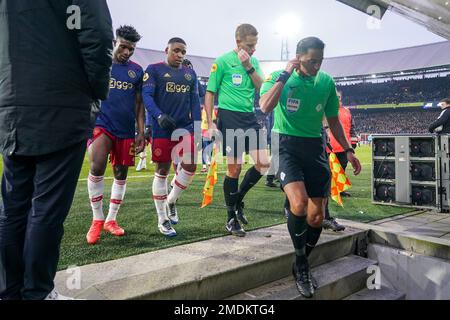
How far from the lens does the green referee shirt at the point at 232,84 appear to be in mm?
4020

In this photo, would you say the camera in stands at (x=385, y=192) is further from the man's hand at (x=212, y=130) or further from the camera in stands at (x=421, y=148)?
the man's hand at (x=212, y=130)

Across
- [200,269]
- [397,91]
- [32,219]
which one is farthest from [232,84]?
[397,91]

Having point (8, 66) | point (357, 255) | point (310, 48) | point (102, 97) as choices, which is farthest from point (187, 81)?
point (357, 255)

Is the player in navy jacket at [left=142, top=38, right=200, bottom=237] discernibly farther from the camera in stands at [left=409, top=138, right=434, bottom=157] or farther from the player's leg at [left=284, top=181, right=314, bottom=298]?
the camera in stands at [left=409, top=138, right=434, bottom=157]

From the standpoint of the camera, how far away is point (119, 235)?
3.65 metres

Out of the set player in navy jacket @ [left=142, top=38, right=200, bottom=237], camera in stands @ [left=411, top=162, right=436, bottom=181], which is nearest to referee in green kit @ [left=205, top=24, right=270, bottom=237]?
player in navy jacket @ [left=142, top=38, right=200, bottom=237]

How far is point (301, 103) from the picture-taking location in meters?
3.05

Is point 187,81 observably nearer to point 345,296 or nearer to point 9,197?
point 9,197

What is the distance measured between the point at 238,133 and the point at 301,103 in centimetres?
111

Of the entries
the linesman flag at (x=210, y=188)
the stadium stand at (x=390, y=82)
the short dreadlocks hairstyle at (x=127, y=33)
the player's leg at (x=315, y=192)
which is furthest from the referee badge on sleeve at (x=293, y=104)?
the stadium stand at (x=390, y=82)

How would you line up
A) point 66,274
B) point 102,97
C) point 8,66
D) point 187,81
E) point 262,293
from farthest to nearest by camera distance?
1. point 187,81
2. point 262,293
3. point 66,274
4. point 102,97
5. point 8,66

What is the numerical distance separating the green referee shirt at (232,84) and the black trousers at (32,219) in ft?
7.87

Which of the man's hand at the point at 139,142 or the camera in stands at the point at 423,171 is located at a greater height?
the man's hand at the point at 139,142

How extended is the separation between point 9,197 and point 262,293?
1.96 m
